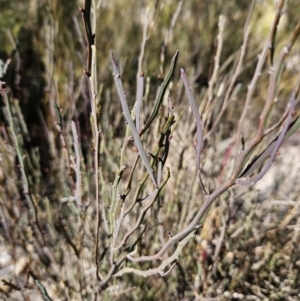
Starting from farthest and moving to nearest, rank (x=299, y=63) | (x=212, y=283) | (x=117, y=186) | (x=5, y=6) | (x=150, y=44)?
(x=299, y=63), (x=150, y=44), (x=5, y=6), (x=212, y=283), (x=117, y=186)

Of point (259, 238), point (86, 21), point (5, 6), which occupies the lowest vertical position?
point (259, 238)

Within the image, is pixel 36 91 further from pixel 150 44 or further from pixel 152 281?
pixel 152 281

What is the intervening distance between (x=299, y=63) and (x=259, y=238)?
217 cm

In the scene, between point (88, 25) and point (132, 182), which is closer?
point (88, 25)

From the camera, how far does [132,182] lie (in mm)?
1741

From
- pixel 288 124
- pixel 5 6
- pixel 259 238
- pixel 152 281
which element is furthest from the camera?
pixel 5 6

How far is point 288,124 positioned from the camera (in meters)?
0.66

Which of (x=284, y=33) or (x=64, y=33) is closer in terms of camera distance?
(x=64, y=33)

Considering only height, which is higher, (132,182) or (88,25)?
(88,25)

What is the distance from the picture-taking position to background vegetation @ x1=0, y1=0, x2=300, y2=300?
117 centimetres

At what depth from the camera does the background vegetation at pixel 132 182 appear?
3.85 ft

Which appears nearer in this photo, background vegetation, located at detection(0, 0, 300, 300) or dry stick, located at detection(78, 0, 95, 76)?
dry stick, located at detection(78, 0, 95, 76)

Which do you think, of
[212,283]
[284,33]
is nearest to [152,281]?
[212,283]

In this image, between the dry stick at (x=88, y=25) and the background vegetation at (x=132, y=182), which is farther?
the background vegetation at (x=132, y=182)
